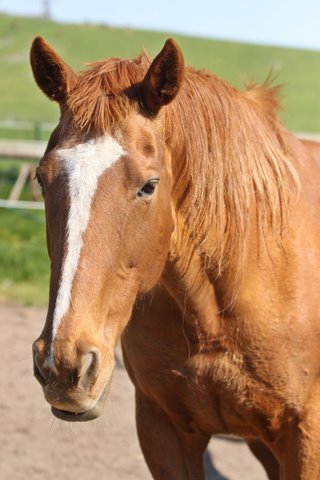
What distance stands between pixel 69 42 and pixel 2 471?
3415 centimetres

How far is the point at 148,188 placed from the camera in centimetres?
236

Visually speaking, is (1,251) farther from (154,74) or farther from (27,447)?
(154,74)

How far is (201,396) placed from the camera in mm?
2908

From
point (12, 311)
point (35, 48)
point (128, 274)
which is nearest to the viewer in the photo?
point (128, 274)

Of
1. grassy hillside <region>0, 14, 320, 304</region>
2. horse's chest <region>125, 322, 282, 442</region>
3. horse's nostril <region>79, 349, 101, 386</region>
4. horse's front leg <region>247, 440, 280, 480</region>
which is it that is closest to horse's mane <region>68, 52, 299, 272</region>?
horse's chest <region>125, 322, 282, 442</region>

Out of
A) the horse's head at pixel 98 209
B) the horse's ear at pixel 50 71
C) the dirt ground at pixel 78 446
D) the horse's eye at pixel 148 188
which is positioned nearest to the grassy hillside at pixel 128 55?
the dirt ground at pixel 78 446

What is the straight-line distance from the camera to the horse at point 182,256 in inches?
87.8

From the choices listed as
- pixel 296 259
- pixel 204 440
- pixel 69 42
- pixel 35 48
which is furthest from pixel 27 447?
pixel 69 42

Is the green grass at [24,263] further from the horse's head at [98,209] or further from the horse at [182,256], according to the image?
the horse's head at [98,209]

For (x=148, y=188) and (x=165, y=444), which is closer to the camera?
(x=148, y=188)

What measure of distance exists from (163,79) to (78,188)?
0.49 meters

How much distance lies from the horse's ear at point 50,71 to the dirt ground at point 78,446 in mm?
2115

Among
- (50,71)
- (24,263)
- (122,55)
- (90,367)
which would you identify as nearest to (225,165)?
(50,71)

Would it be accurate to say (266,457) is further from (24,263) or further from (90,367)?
(24,263)
